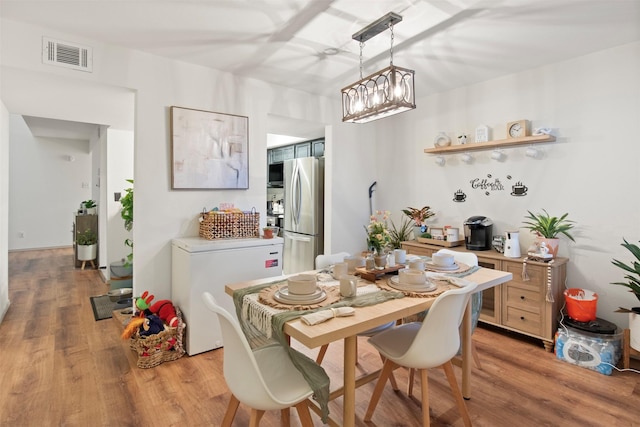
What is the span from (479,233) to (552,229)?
23.7 inches

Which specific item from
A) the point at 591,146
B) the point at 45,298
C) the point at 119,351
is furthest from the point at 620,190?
the point at 45,298

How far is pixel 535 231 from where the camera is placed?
3105mm

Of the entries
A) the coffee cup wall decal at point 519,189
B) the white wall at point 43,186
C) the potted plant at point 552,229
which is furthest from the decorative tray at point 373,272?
the white wall at point 43,186

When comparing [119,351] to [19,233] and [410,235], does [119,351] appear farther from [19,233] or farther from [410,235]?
[19,233]

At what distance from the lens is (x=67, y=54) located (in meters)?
2.46

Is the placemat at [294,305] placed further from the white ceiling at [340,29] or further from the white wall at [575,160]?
the white wall at [575,160]

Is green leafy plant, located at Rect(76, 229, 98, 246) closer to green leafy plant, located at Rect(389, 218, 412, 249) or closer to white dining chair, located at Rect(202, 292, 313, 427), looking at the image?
green leafy plant, located at Rect(389, 218, 412, 249)

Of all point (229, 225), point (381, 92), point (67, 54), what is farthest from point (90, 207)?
point (381, 92)

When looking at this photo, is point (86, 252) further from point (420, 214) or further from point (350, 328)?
point (350, 328)

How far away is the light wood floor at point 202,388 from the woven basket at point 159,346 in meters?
0.07

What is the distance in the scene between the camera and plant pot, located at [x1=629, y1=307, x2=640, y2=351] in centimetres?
234

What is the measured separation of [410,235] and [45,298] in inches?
179

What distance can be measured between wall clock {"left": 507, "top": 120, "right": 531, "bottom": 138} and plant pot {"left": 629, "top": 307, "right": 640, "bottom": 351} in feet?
5.46

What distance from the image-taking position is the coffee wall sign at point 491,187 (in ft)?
10.7
